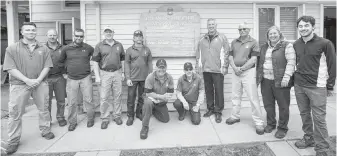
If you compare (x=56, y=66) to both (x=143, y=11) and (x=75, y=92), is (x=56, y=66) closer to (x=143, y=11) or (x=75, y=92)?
(x=75, y=92)

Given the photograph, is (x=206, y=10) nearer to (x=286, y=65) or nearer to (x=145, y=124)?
(x=286, y=65)

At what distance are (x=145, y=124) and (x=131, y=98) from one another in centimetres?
Answer: 78

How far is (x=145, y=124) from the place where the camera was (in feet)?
13.0

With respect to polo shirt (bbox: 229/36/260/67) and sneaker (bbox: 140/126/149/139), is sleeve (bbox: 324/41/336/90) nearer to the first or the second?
polo shirt (bbox: 229/36/260/67)

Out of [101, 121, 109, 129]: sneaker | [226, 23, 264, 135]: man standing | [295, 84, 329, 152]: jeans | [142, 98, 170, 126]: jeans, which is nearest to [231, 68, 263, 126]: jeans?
[226, 23, 264, 135]: man standing

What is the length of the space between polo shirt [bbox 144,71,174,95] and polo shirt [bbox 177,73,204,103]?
26 cm

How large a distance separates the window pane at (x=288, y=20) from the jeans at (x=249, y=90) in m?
2.21

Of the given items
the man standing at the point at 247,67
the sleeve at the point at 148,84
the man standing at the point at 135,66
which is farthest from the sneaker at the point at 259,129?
the man standing at the point at 135,66

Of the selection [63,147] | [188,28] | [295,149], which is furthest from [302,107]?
[63,147]

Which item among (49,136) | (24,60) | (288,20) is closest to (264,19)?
(288,20)

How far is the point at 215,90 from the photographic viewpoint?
4582 millimetres

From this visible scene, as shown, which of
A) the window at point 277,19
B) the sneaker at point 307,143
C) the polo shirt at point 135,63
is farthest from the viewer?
the window at point 277,19

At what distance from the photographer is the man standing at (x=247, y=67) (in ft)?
13.0

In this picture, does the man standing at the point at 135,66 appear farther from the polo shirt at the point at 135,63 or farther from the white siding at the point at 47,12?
the white siding at the point at 47,12
